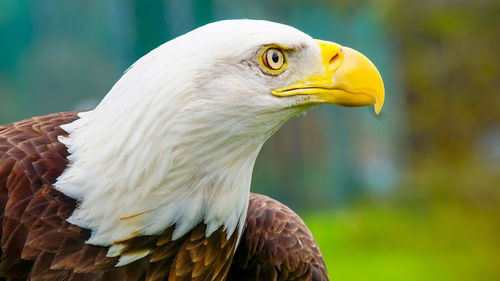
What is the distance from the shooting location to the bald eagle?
2.11m

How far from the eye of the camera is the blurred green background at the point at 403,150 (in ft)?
27.5

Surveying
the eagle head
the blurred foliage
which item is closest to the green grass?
the blurred foliage

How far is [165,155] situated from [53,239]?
41 centimetres

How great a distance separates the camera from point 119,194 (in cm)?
218

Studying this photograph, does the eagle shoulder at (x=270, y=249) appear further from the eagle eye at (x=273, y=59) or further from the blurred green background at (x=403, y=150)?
the blurred green background at (x=403, y=150)

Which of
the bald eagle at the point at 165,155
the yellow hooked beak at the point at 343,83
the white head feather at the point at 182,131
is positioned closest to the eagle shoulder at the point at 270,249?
the bald eagle at the point at 165,155

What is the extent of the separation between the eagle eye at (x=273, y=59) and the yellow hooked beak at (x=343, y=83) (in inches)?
2.8

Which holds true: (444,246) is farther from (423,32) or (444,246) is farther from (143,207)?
(143,207)

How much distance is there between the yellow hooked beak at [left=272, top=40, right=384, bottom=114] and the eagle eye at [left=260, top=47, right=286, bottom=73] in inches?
2.8

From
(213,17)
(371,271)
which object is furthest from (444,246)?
(213,17)

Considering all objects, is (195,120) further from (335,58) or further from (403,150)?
(403,150)

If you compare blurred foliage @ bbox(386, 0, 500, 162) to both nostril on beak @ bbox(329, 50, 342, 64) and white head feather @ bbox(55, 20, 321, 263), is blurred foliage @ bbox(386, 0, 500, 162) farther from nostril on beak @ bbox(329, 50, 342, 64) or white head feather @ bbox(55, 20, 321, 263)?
white head feather @ bbox(55, 20, 321, 263)

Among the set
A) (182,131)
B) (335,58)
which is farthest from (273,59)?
(182,131)

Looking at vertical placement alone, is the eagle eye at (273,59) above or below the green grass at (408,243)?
above
